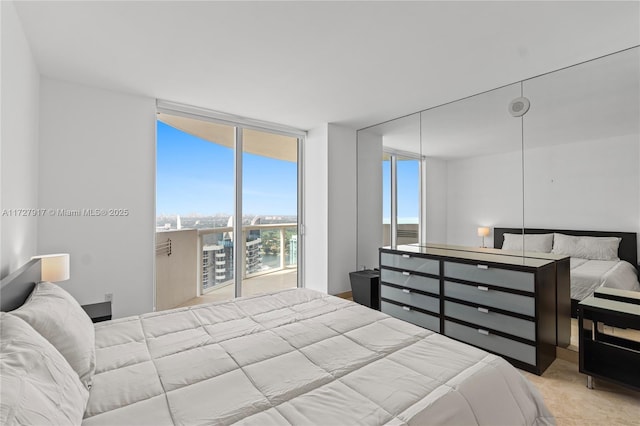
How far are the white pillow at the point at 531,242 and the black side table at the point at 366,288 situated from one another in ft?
5.59

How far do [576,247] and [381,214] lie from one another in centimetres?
234

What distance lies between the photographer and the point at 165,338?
178cm

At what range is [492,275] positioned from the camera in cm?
271

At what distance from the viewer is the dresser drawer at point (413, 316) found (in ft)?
10.4

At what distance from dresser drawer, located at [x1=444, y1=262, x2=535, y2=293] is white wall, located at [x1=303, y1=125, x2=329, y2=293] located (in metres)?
1.89

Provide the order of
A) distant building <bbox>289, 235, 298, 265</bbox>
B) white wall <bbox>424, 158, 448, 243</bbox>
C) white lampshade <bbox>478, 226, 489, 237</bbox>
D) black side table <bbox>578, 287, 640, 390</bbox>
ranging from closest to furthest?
black side table <bbox>578, 287, 640, 390</bbox> < white lampshade <bbox>478, 226, 489, 237</bbox> < white wall <bbox>424, 158, 448, 243</bbox> < distant building <bbox>289, 235, 298, 265</bbox>

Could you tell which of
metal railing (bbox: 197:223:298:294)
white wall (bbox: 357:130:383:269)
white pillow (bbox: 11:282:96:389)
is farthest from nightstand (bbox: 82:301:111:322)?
white wall (bbox: 357:130:383:269)

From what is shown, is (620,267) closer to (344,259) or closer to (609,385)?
(609,385)

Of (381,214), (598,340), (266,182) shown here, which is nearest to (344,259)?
(381,214)

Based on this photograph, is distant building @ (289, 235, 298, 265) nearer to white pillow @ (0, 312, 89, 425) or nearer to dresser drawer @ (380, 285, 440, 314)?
dresser drawer @ (380, 285, 440, 314)

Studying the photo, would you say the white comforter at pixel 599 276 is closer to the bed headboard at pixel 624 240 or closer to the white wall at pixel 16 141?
the bed headboard at pixel 624 240

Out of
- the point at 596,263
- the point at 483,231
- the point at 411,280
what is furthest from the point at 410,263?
the point at 596,263

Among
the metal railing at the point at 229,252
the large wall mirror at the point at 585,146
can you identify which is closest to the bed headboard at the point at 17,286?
the metal railing at the point at 229,252

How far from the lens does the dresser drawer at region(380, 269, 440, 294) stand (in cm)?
320
